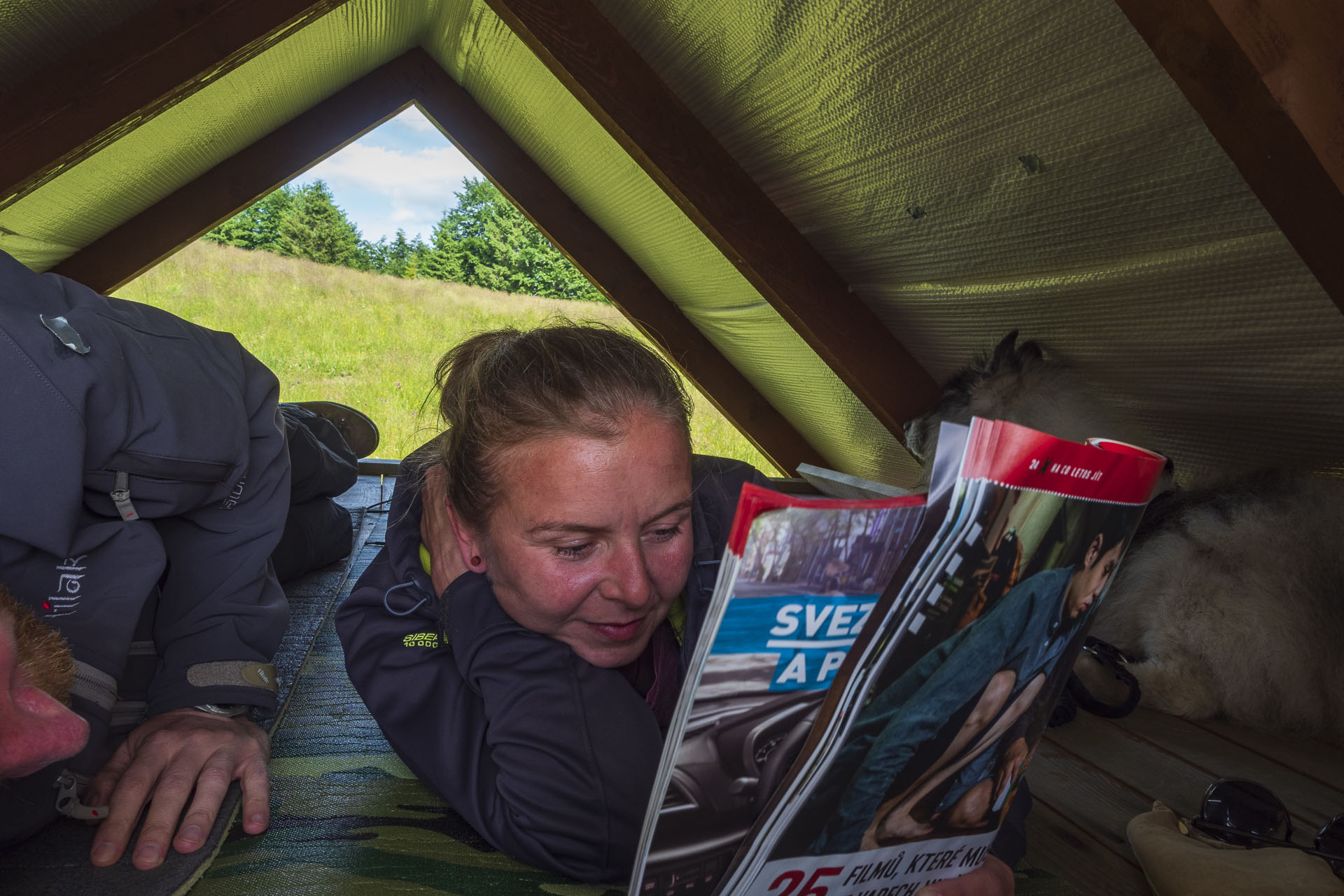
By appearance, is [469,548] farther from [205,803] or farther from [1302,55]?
[1302,55]

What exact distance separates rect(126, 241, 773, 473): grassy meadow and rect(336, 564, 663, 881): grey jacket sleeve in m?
5.93

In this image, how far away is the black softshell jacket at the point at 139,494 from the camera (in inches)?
34.9

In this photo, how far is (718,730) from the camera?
1.54ft

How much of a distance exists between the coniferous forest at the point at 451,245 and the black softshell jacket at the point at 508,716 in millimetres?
8440

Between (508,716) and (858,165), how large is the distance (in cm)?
177

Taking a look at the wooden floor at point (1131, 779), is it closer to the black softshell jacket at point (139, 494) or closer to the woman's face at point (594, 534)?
the woman's face at point (594, 534)

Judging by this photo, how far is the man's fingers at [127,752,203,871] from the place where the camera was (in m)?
0.85

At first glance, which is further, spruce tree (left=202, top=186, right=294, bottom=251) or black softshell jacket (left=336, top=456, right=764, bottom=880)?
spruce tree (left=202, top=186, right=294, bottom=251)

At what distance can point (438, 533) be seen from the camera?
3.69ft

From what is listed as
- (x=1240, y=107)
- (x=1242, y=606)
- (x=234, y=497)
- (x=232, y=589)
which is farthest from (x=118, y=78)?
(x=1242, y=606)

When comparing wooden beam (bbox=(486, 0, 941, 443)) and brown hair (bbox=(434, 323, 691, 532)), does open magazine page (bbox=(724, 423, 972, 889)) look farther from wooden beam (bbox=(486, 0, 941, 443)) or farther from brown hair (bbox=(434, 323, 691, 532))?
wooden beam (bbox=(486, 0, 941, 443))

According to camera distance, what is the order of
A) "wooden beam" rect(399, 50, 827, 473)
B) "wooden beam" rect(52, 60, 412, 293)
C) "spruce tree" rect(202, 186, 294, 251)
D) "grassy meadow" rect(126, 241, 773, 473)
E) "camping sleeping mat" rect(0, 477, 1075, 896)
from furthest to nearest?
"spruce tree" rect(202, 186, 294, 251)
"grassy meadow" rect(126, 241, 773, 473)
"wooden beam" rect(399, 50, 827, 473)
"wooden beam" rect(52, 60, 412, 293)
"camping sleeping mat" rect(0, 477, 1075, 896)

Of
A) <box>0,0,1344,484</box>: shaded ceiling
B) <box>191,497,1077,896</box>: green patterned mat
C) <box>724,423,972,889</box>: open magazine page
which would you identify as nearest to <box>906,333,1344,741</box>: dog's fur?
<box>0,0,1344,484</box>: shaded ceiling

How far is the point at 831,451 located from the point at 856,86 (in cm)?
241
